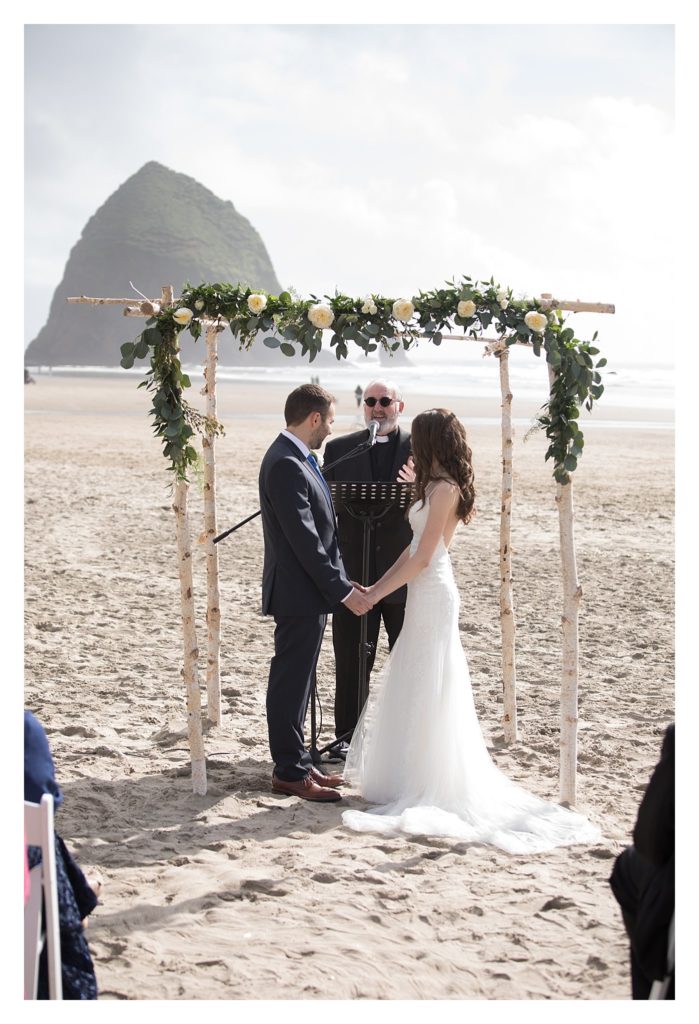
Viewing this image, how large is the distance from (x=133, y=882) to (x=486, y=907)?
1.40 m

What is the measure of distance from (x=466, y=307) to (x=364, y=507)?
120cm

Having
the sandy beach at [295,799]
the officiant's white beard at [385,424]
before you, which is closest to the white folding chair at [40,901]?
the sandy beach at [295,799]

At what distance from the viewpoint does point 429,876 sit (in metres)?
4.44

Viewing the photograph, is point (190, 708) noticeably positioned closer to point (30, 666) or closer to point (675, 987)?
point (30, 666)

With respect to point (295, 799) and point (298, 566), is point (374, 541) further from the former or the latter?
point (295, 799)

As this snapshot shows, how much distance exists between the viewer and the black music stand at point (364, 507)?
5.55m

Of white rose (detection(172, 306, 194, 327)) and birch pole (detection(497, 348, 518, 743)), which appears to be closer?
white rose (detection(172, 306, 194, 327))

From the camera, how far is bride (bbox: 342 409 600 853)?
4.97 meters

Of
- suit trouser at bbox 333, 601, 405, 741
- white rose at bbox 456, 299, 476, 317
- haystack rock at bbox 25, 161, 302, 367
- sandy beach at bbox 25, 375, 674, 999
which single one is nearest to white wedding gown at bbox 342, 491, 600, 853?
sandy beach at bbox 25, 375, 674, 999

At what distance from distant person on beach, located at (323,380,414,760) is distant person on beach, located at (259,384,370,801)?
2.14ft

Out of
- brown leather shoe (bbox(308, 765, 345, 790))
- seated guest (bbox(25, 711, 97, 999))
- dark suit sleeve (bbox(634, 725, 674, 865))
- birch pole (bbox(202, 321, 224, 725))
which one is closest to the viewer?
dark suit sleeve (bbox(634, 725, 674, 865))

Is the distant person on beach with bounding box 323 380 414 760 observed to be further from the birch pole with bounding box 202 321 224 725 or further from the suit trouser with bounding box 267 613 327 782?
the birch pole with bounding box 202 321 224 725

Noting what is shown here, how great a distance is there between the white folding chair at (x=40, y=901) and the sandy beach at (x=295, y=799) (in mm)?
673

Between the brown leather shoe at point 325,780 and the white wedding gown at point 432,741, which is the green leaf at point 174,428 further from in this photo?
the brown leather shoe at point 325,780
